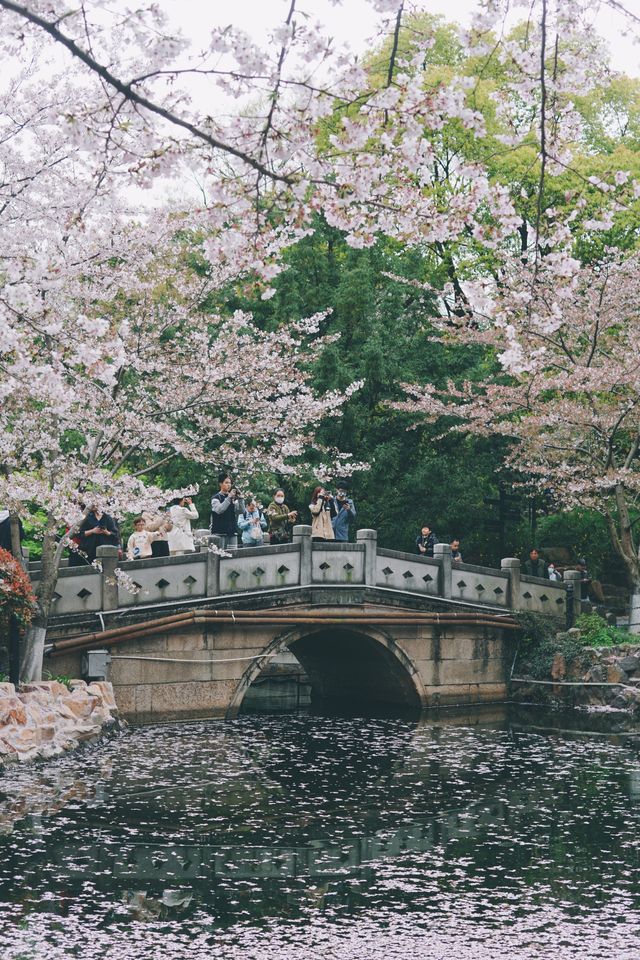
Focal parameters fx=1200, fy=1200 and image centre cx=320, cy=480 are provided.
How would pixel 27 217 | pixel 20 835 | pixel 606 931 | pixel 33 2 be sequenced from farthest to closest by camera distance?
pixel 27 217
pixel 20 835
pixel 606 931
pixel 33 2

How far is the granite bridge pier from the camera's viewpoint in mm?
21781

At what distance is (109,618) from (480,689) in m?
9.89

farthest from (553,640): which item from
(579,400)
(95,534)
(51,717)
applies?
(51,717)

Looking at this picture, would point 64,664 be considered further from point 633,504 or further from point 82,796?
point 633,504

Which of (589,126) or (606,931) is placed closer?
(606,931)

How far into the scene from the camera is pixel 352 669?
2869 cm

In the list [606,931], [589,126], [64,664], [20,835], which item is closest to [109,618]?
[64,664]

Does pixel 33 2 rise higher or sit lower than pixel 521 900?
higher

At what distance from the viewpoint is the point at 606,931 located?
35.6ft

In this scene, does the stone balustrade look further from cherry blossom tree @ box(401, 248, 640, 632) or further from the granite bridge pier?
cherry blossom tree @ box(401, 248, 640, 632)

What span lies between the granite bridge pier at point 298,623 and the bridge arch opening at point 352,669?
38mm

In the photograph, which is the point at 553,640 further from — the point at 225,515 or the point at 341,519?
the point at 225,515

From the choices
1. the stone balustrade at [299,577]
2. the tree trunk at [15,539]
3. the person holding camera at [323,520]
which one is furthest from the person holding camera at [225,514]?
the tree trunk at [15,539]

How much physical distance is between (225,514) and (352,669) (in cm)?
677
